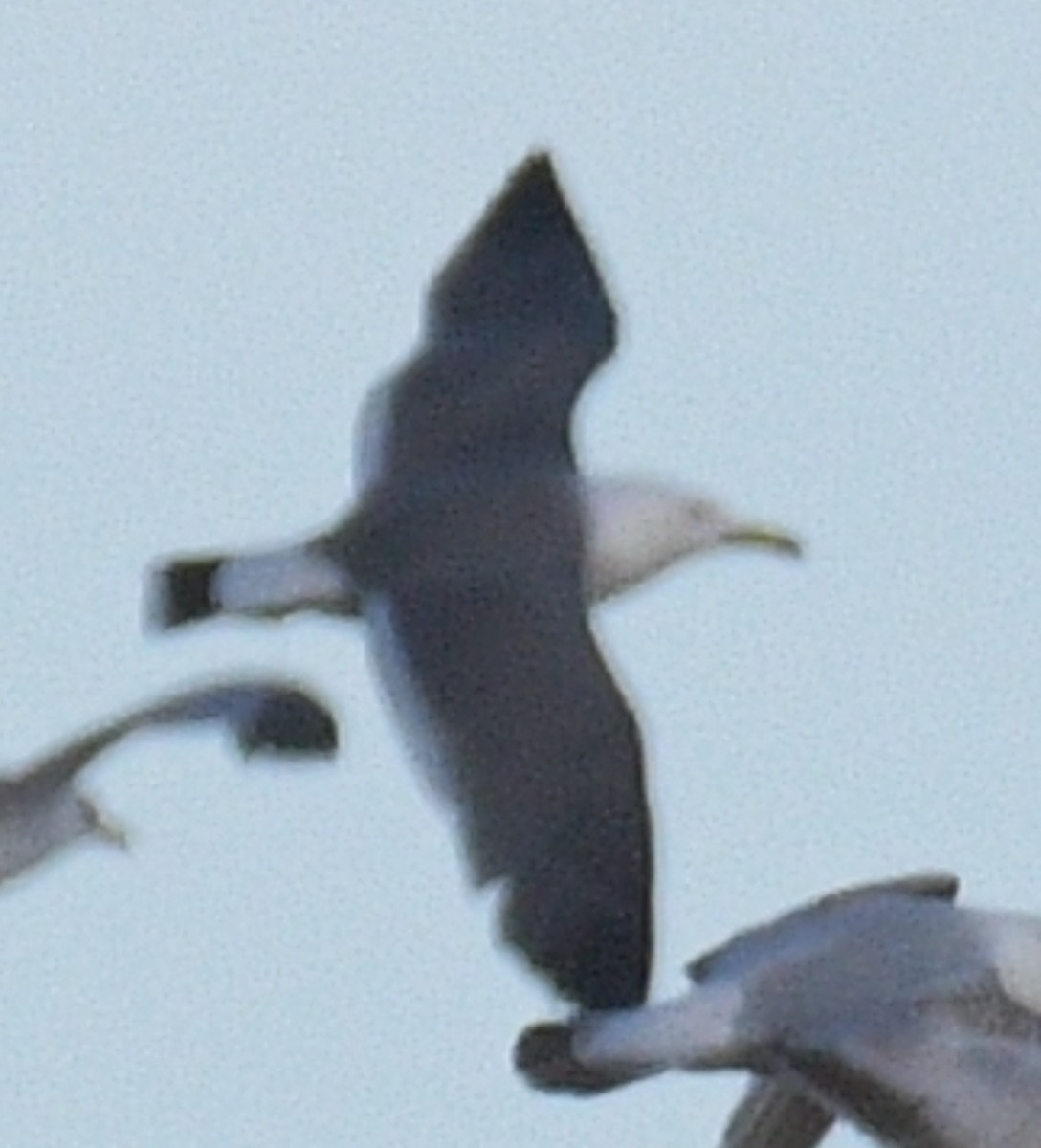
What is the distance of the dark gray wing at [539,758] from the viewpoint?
39.6 ft

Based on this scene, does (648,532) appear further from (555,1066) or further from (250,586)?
(555,1066)

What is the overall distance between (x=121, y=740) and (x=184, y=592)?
3.27 ft

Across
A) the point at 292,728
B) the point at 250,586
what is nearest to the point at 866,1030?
the point at 292,728

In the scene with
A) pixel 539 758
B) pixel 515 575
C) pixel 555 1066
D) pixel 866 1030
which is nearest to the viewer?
pixel 866 1030

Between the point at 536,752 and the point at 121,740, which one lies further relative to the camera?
the point at 536,752

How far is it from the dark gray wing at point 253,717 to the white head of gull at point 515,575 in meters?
0.34

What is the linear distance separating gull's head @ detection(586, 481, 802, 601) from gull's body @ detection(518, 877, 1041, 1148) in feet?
3.81

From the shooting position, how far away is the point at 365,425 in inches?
528

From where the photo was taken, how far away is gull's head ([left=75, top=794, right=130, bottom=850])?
12773 millimetres

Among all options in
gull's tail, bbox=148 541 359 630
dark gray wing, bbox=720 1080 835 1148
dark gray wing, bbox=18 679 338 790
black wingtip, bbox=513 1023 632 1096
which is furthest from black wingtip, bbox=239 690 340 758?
dark gray wing, bbox=720 1080 835 1148

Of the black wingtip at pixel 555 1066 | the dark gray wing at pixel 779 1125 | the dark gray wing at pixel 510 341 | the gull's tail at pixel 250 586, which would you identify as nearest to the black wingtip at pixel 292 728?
the black wingtip at pixel 555 1066

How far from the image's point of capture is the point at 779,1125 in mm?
12664

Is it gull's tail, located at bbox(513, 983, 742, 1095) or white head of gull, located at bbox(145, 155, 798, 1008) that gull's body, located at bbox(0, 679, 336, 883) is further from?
gull's tail, located at bbox(513, 983, 742, 1095)

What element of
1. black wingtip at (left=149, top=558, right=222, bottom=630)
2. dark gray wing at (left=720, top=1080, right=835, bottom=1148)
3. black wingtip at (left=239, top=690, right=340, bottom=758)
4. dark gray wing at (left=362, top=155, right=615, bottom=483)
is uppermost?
dark gray wing at (left=362, top=155, right=615, bottom=483)
